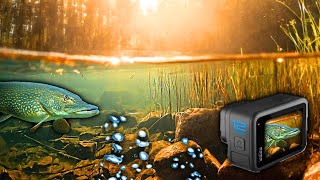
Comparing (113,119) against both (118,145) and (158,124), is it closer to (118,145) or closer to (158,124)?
(118,145)

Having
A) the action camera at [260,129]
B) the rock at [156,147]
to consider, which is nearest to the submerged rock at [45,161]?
the rock at [156,147]

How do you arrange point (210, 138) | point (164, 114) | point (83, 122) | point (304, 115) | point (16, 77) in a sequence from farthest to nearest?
point (304, 115) < point (210, 138) < point (164, 114) < point (83, 122) < point (16, 77)

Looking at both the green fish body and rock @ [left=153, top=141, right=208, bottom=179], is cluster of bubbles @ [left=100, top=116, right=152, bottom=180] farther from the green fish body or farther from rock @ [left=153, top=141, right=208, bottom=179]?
the green fish body

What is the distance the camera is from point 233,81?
2.71m

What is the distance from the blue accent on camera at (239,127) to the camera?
2654 millimetres

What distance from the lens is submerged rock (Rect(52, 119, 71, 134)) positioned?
7.19 ft

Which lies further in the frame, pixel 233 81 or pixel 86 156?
pixel 233 81

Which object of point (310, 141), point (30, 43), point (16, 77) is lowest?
point (310, 141)

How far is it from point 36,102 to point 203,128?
0.87 m

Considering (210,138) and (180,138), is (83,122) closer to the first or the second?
(180,138)

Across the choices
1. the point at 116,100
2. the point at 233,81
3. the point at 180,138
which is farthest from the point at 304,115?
the point at 116,100

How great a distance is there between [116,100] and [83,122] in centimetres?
17

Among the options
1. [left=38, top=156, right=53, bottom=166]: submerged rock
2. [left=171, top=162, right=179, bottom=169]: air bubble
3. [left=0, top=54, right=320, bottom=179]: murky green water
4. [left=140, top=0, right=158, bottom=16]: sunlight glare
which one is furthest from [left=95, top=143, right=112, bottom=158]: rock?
[left=140, top=0, right=158, bottom=16]: sunlight glare

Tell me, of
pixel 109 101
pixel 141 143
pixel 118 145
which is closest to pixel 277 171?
pixel 141 143
